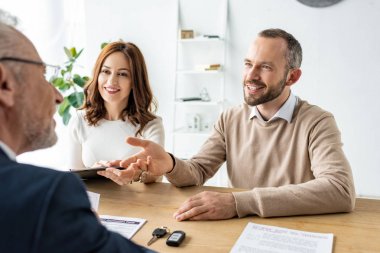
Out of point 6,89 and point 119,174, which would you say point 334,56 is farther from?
point 6,89

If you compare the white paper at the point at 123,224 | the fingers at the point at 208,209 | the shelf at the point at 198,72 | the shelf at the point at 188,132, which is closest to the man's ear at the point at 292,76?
the fingers at the point at 208,209

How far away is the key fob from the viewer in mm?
936

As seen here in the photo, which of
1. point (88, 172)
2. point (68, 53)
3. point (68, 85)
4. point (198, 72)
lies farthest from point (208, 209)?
point (68, 53)

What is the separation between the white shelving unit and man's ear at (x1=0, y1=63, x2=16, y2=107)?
104 inches

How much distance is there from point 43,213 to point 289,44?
142cm

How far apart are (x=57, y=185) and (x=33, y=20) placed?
10.6 feet

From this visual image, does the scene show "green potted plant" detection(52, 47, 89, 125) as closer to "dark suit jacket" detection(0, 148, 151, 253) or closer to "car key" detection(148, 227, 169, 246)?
"car key" detection(148, 227, 169, 246)

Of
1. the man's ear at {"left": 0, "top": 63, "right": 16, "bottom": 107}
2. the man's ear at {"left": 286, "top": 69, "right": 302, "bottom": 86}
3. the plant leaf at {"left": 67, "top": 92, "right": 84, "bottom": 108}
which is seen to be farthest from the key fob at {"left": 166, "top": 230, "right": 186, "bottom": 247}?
the plant leaf at {"left": 67, "top": 92, "right": 84, "bottom": 108}

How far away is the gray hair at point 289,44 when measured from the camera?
1.66m

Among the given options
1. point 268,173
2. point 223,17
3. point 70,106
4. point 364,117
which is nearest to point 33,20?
point 70,106

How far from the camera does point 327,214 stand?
3.83 feet

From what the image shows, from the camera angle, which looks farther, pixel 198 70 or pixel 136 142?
pixel 198 70

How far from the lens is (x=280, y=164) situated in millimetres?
1581

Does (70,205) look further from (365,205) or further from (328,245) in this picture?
(365,205)
